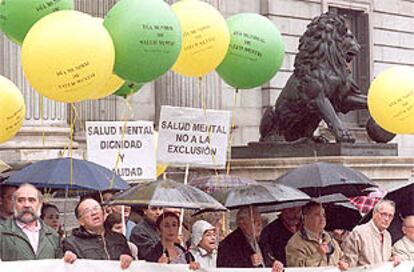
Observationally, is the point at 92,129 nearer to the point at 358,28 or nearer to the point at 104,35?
the point at 104,35

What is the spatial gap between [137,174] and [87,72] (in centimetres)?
171

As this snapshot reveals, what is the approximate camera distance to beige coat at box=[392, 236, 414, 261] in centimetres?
917

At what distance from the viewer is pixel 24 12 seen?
9.45m

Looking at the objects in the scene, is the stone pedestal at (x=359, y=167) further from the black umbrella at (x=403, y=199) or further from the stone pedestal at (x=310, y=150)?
the black umbrella at (x=403, y=199)

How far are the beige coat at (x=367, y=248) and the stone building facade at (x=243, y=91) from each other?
5.05 meters

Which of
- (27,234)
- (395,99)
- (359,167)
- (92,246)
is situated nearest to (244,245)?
(92,246)

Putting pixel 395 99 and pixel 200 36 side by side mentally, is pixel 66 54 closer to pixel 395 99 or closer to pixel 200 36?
pixel 200 36

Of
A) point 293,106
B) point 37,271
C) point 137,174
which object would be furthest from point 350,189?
point 293,106

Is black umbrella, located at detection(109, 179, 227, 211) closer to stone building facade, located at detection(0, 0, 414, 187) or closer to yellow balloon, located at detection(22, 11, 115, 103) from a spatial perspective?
yellow balloon, located at detection(22, 11, 115, 103)

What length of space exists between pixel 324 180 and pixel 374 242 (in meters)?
1.73

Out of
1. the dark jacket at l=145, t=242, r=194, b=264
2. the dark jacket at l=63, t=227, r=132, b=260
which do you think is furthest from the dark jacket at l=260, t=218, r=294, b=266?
the dark jacket at l=63, t=227, r=132, b=260

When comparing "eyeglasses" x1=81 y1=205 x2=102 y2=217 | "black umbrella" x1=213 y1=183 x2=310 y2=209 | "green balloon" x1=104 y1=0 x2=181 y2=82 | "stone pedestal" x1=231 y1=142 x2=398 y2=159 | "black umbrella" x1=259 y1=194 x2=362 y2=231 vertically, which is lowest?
"black umbrella" x1=259 y1=194 x2=362 y2=231

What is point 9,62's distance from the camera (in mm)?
14977

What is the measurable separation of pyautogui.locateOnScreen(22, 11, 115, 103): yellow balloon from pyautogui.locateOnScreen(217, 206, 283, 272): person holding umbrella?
1643mm
